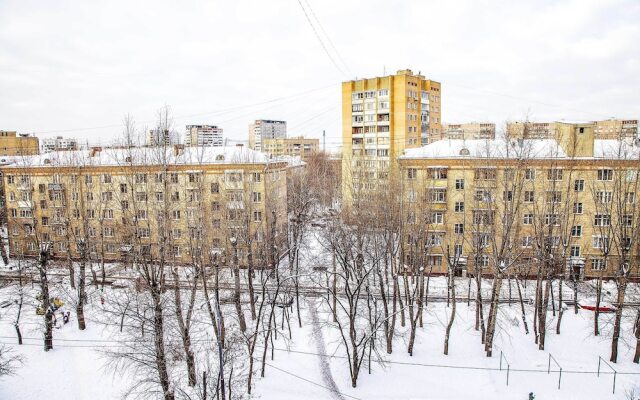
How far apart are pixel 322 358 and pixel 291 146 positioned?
112 meters

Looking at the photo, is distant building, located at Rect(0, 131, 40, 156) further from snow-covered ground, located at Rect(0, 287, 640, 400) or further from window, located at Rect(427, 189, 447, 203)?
window, located at Rect(427, 189, 447, 203)

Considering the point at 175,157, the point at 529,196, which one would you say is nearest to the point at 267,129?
the point at 175,157

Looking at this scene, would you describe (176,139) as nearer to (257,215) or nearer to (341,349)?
(257,215)

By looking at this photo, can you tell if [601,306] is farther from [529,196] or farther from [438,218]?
[438,218]

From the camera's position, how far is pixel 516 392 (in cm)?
2230

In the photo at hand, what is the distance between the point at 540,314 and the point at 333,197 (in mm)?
43282

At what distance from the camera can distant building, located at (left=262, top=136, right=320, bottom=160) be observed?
129m

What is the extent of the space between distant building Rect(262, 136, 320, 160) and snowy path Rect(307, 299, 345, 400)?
95927mm

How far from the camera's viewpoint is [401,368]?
81.8ft

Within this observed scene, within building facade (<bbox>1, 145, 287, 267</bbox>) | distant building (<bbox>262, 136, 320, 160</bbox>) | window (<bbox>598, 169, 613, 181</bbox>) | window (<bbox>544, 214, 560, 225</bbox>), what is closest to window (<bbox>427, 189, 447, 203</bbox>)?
window (<bbox>544, 214, 560, 225</bbox>)

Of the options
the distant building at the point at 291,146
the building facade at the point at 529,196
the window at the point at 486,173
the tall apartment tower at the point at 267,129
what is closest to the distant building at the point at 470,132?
the window at the point at 486,173

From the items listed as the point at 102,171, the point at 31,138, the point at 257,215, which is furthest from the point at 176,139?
the point at 31,138

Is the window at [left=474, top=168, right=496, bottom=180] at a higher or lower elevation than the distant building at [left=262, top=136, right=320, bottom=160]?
lower

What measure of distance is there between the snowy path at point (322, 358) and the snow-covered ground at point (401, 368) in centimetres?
5
